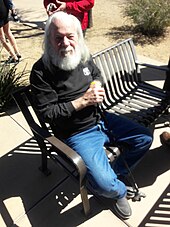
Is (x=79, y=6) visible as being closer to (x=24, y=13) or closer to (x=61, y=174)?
(x=61, y=174)

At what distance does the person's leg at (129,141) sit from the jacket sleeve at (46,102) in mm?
570

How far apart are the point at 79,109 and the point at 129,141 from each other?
0.58 meters

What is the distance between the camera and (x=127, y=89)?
3381 mm

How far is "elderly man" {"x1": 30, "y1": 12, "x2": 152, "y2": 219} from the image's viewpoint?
2.30 metres

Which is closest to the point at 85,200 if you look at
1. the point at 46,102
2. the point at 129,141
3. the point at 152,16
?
the point at 129,141

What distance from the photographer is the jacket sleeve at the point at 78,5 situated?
326cm

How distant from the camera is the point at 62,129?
8.29 ft

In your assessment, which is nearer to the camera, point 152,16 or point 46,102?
point 46,102

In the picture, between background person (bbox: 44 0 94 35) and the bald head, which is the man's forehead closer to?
the bald head

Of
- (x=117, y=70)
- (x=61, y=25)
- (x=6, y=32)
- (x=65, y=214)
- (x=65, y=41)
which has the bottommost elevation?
(x=65, y=214)

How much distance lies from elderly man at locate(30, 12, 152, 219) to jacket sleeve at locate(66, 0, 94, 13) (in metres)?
0.91

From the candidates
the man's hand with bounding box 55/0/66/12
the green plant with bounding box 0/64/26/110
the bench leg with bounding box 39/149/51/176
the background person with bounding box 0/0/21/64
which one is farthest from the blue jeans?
the background person with bounding box 0/0/21/64

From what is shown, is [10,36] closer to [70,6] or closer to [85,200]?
[70,6]

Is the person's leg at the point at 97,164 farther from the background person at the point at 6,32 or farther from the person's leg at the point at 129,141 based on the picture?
the background person at the point at 6,32
